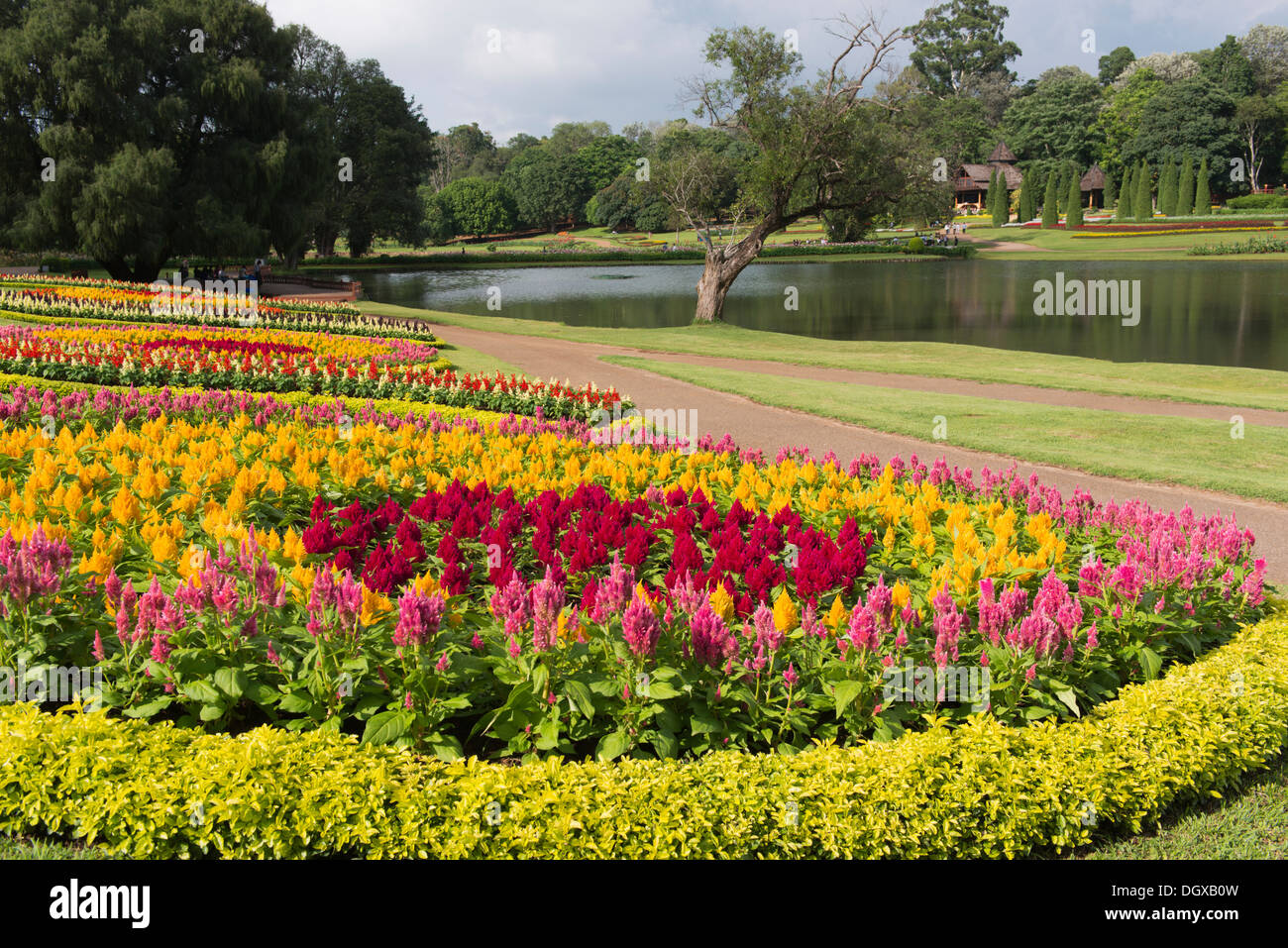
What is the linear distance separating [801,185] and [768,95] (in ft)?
8.90

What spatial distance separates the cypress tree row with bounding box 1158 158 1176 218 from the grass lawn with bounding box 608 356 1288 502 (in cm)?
7122

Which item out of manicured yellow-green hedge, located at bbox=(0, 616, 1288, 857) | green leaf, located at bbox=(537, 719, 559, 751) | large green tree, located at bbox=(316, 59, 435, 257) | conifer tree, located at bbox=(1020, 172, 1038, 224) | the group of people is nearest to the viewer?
manicured yellow-green hedge, located at bbox=(0, 616, 1288, 857)

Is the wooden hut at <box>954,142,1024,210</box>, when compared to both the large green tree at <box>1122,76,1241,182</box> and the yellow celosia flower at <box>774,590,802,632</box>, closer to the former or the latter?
the large green tree at <box>1122,76,1241,182</box>

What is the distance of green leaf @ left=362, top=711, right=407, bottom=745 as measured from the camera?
12.3 ft

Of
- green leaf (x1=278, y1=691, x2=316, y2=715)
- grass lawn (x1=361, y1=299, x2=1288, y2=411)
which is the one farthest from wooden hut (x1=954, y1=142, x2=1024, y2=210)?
green leaf (x1=278, y1=691, x2=316, y2=715)

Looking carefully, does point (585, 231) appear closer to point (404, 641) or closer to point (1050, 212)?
point (1050, 212)

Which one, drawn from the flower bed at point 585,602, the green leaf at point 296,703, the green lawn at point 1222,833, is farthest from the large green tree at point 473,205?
the green lawn at point 1222,833

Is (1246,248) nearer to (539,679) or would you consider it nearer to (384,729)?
(539,679)

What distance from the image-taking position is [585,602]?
14.7 feet

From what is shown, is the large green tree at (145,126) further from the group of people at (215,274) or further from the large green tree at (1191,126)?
the large green tree at (1191,126)

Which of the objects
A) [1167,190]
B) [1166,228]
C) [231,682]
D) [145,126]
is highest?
[1167,190]

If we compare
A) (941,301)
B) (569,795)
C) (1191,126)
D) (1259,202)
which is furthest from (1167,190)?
(569,795)

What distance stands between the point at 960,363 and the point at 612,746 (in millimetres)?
20190

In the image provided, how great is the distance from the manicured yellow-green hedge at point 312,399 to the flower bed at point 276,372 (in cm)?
22
